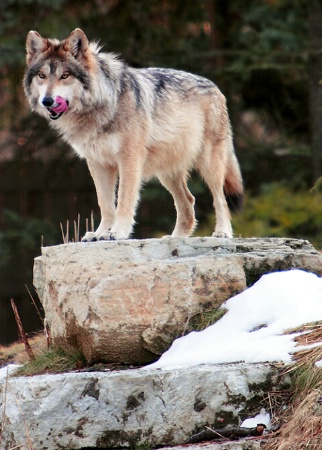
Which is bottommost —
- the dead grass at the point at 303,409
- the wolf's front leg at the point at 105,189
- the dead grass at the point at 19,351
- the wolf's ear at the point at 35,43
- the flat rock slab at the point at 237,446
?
the dead grass at the point at 19,351

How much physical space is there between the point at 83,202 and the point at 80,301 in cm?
855

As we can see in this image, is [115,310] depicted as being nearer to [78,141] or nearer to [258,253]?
[258,253]

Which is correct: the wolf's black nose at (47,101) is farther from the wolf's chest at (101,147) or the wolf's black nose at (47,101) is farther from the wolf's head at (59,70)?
the wolf's chest at (101,147)

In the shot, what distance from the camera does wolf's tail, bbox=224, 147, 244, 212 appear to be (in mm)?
7410

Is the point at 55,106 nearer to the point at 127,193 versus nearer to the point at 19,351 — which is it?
the point at 127,193

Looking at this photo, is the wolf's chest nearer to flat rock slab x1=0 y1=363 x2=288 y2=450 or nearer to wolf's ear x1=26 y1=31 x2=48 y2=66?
wolf's ear x1=26 y1=31 x2=48 y2=66

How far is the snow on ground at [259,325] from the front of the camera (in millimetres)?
4691

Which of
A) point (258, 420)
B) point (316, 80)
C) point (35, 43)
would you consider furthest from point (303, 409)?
point (316, 80)

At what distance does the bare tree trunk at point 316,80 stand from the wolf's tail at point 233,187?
15.5 feet

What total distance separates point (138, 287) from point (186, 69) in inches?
326

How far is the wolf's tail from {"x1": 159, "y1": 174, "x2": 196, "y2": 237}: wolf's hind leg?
1.17 ft

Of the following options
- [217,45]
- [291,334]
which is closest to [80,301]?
[291,334]

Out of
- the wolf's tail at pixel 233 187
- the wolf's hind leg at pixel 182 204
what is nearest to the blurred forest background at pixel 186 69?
the wolf's tail at pixel 233 187

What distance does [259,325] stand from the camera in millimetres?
5004
